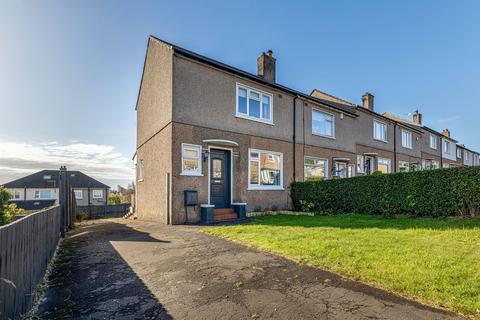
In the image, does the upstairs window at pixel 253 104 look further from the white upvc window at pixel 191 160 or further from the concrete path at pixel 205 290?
the concrete path at pixel 205 290

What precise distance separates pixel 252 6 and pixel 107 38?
6.68 meters

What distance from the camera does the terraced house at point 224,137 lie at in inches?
431

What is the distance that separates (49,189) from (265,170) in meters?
48.7

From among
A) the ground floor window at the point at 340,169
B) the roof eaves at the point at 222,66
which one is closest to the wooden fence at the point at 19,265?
the roof eaves at the point at 222,66

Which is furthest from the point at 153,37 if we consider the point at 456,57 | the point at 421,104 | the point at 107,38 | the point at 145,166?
the point at 421,104

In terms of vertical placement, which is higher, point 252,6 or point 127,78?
point 252,6

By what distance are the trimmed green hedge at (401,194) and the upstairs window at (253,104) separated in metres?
4.35

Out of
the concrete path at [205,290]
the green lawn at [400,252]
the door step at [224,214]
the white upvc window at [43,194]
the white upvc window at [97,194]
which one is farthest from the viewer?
the white upvc window at [97,194]

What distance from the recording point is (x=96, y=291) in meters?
3.95

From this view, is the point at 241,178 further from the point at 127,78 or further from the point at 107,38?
the point at 127,78

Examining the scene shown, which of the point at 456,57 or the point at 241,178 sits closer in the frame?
the point at 241,178

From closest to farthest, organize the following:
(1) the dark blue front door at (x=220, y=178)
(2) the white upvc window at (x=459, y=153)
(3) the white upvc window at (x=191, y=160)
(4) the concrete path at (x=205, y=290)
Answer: (4) the concrete path at (x=205, y=290), (3) the white upvc window at (x=191, y=160), (1) the dark blue front door at (x=220, y=178), (2) the white upvc window at (x=459, y=153)

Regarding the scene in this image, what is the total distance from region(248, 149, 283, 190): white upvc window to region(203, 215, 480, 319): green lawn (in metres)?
4.97

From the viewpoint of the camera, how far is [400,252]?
5.20 meters
